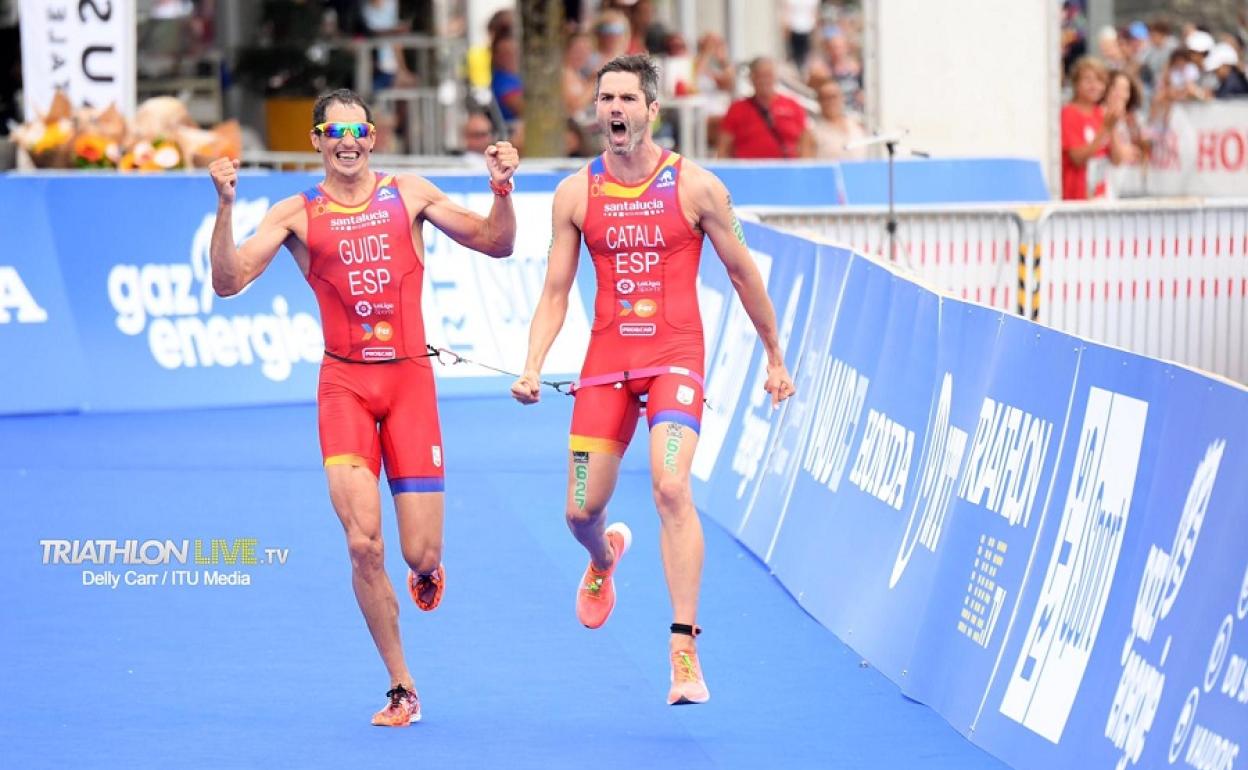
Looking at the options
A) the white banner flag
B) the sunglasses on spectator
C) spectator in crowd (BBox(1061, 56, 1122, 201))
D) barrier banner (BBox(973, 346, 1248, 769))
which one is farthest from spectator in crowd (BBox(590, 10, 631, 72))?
barrier banner (BBox(973, 346, 1248, 769))

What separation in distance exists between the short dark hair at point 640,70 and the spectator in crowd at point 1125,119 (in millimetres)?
15008

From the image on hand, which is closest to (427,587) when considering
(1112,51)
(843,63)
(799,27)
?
(1112,51)

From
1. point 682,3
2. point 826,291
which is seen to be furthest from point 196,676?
point 682,3

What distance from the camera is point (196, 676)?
9.07 meters

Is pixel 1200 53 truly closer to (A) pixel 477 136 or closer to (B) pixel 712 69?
(B) pixel 712 69

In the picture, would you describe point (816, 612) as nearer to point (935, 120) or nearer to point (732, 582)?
point (732, 582)

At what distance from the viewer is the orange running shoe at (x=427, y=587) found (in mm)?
8375

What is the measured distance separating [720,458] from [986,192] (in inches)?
344

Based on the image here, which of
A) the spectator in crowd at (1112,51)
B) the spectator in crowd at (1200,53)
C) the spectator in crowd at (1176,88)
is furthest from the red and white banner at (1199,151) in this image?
the spectator in crowd at (1112,51)

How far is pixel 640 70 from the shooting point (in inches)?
323

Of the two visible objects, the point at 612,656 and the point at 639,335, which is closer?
the point at 639,335

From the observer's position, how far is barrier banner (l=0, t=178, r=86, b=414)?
16.5 m

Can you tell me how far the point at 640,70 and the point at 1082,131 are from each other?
14.4m

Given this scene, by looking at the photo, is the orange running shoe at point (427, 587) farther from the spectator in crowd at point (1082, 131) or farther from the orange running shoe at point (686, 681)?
the spectator in crowd at point (1082, 131)
